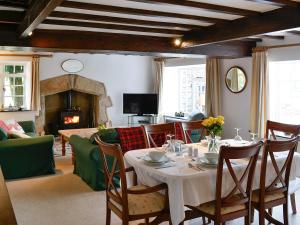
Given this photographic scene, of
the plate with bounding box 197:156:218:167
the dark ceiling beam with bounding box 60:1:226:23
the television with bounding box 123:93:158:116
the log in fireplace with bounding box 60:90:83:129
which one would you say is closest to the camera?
the plate with bounding box 197:156:218:167

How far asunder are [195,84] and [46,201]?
515 cm

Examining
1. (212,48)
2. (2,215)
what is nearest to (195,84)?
(212,48)

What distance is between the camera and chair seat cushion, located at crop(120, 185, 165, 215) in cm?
267

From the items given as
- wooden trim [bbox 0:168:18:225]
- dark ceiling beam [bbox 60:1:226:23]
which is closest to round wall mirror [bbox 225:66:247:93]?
dark ceiling beam [bbox 60:1:226:23]

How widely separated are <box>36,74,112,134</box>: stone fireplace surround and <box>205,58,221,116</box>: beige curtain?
116 inches

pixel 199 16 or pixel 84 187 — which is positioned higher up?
pixel 199 16

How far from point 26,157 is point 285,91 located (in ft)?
14.8

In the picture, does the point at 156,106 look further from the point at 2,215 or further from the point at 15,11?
the point at 2,215

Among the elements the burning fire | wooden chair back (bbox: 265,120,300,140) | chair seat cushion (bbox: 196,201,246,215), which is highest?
wooden chair back (bbox: 265,120,300,140)

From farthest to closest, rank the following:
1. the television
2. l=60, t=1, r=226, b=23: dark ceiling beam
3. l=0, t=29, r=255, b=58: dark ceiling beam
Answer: the television < l=0, t=29, r=255, b=58: dark ceiling beam < l=60, t=1, r=226, b=23: dark ceiling beam

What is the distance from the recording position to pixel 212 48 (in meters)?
5.74

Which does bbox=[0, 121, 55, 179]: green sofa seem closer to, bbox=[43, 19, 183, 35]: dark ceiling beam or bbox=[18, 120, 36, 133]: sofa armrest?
bbox=[43, 19, 183, 35]: dark ceiling beam

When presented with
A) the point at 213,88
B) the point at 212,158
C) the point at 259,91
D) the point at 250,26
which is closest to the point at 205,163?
the point at 212,158

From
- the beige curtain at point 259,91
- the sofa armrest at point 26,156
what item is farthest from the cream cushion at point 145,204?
the beige curtain at point 259,91
